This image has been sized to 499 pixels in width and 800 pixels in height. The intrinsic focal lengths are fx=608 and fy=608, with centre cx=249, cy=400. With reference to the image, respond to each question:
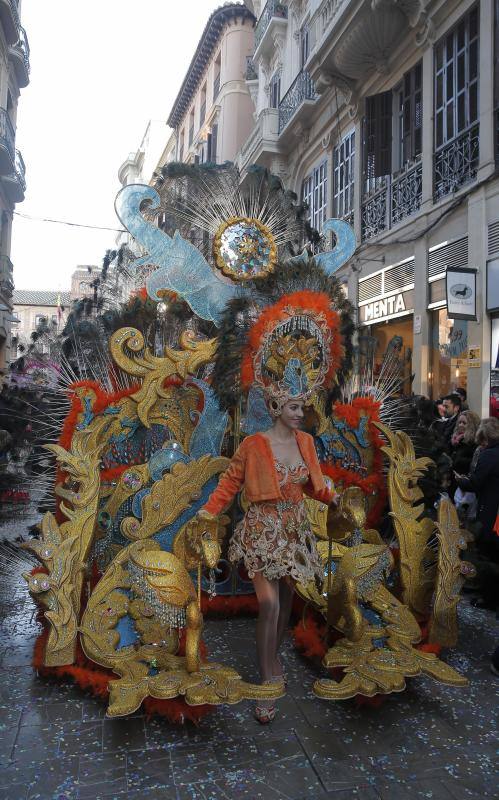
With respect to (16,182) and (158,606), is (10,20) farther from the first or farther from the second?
(158,606)

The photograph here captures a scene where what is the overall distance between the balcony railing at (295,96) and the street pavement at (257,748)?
14.1 m

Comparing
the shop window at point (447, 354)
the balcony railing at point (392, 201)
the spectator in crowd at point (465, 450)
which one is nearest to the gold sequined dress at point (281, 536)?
the spectator in crowd at point (465, 450)

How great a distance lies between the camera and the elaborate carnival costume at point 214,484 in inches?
119

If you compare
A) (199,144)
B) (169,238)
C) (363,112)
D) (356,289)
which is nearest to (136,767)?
(169,238)

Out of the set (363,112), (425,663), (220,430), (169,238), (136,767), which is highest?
(363,112)

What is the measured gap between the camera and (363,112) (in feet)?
40.9

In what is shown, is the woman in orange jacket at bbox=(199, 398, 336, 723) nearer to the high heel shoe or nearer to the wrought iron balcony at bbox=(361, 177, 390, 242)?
the high heel shoe

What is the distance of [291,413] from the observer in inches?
122

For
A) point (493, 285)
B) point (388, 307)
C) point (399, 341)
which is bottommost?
point (399, 341)

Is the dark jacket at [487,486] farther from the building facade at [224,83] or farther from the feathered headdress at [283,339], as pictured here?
the building facade at [224,83]

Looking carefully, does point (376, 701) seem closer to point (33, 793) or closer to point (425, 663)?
point (425, 663)

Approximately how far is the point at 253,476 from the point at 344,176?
12.0 metres

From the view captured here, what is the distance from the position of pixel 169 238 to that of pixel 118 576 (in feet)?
7.82

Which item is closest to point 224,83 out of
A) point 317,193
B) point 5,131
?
point 5,131
